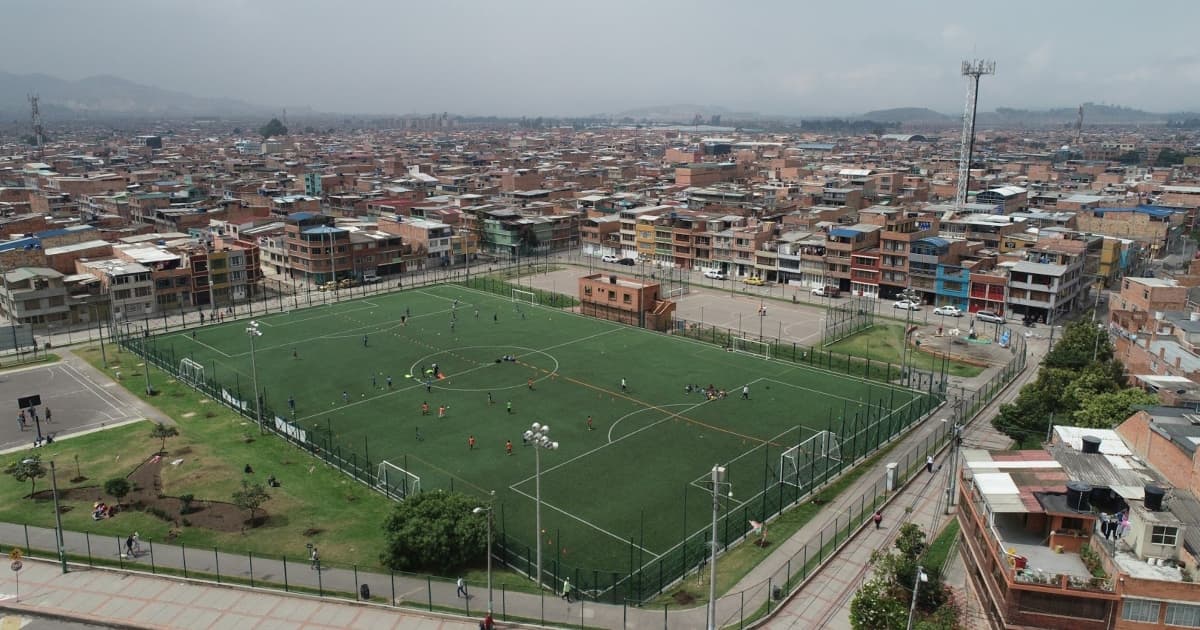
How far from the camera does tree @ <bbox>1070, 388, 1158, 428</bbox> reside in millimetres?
44125

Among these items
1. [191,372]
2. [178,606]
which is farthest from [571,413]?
[191,372]

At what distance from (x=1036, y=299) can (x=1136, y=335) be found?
1893 centimetres

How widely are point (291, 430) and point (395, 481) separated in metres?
11.5

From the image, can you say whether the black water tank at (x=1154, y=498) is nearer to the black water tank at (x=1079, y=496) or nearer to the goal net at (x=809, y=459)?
the black water tank at (x=1079, y=496)

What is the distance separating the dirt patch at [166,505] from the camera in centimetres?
4053

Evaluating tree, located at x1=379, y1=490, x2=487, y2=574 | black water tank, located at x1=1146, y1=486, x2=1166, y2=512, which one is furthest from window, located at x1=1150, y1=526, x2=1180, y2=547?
tree, located at x1=379, y1=490, x2=487, y2=574

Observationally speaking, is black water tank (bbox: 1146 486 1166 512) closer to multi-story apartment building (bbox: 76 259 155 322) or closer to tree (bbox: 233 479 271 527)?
tree (bbox: 233 479 271 527)

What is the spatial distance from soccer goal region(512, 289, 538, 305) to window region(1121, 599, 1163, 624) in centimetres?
6923

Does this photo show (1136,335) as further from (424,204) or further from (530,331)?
(424,204)

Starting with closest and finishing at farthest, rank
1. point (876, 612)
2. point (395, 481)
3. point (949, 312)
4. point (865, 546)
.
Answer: point (876, 612) < point (865, 546) < point (395, 481) < point (949, 312)

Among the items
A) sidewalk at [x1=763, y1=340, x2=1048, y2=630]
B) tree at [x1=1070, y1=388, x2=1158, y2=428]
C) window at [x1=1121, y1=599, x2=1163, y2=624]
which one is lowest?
sidewalk at [x1=763, y1=340, x2=1048, y2=630]

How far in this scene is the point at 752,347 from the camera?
7238 cm

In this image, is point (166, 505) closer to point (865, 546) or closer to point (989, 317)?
point (865, 546)

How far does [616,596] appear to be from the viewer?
34.4 metres
